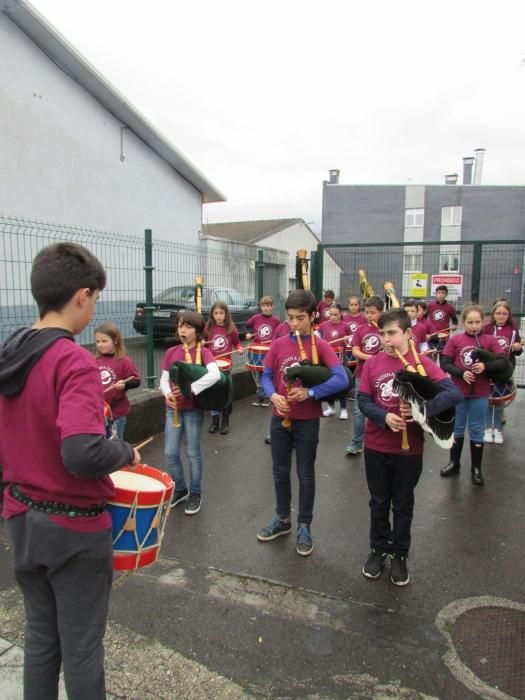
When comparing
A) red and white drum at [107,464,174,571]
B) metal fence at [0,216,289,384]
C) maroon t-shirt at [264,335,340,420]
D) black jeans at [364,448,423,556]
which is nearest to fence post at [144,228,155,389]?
metal fence at [0,216,289,384]

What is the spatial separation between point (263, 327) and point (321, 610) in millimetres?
5061

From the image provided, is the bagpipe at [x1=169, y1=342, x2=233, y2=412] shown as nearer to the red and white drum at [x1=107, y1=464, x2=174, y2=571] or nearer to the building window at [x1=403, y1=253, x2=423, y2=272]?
the red and white drum at [x1=107, y1=464, x2=174, y2=571]

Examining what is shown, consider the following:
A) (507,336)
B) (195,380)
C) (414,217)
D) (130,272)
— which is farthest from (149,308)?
(414,217)

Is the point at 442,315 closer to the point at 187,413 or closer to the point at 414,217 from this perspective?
the point at 187,413

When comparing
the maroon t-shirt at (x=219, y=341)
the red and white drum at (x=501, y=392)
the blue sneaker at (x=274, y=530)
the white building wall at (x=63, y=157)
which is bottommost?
the blue sneaker at (x=274, y=530)

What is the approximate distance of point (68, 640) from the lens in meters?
1.78

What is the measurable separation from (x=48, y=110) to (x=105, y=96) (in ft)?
7.00

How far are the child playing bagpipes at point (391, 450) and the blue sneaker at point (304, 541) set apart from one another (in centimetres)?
44

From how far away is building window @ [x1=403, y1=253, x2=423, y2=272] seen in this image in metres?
10.1

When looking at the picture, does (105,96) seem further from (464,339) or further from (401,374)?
(401,374)

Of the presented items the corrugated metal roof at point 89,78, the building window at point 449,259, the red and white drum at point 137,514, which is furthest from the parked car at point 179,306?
the corrugated metal roof at point 89,78

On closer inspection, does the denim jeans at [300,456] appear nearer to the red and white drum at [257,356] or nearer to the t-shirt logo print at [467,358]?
the t-shirt logo print at [467,358]

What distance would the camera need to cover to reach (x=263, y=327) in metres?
7.67

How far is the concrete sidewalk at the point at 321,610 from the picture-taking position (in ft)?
8.05
